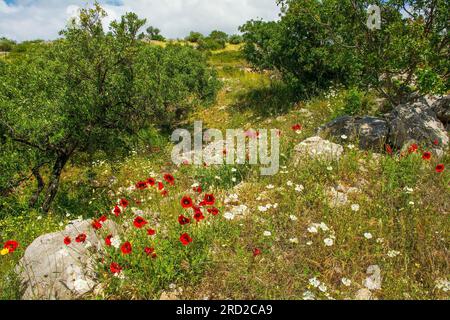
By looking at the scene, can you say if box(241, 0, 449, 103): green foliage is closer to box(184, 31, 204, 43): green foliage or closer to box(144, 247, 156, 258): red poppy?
box(144, 247, 156, 258): red poppy

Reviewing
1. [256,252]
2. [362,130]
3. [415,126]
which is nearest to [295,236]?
[256,252]

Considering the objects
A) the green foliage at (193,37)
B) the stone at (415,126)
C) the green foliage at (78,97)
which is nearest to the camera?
the green foliage at (78,97)

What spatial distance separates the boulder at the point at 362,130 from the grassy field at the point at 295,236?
3.47ft

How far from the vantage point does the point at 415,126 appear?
717 cm

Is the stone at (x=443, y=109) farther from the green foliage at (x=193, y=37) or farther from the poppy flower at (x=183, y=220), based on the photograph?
the green foliage at (x=193, y=37)

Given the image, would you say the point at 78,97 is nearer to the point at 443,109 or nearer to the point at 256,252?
the point at 256,252

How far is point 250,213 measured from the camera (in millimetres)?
4750

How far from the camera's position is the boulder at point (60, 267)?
3492 mm

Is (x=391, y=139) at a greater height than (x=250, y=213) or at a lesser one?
greater

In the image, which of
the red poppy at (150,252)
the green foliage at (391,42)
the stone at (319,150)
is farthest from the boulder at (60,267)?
the green foliage at (391,42)

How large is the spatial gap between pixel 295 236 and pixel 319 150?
Result: 262 centimetres
